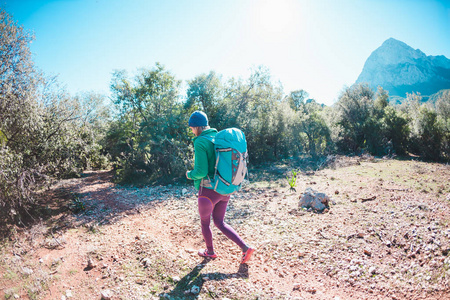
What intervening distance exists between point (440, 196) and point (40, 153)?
1224 cm

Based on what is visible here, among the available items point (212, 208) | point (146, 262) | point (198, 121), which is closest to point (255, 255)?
point (212, 208)

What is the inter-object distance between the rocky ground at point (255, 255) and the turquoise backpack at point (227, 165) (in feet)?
4.85

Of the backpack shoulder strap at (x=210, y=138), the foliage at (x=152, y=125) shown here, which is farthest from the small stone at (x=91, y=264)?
the foliage at (x=152, y=125)

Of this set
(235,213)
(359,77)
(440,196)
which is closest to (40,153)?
(235,213)

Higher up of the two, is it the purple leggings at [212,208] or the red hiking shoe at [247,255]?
the purple leggings at [212,208]

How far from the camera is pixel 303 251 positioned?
13.1 ft

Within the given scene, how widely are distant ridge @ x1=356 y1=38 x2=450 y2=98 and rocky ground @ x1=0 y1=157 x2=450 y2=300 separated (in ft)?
304

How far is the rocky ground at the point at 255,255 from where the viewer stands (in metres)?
2.94

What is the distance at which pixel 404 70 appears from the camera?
10806 cm

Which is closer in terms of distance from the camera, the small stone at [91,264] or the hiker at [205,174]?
the hiker at [205,174]

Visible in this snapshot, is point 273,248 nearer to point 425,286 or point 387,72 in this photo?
point 425,286

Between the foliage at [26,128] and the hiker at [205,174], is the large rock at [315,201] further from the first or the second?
the foliage at [26,128]

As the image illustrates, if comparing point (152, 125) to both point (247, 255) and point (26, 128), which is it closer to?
point (26, 128)

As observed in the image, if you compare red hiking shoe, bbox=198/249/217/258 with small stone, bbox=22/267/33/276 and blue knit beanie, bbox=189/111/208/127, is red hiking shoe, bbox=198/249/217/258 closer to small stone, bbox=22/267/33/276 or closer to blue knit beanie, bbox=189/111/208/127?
blue knit beanie, bbox=189/111/208/127
